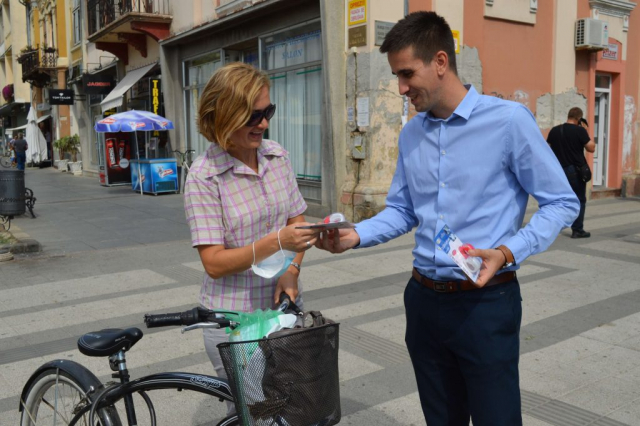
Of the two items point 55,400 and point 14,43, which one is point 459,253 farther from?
point 14,43

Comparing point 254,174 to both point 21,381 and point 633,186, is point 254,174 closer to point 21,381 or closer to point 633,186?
point 21,381

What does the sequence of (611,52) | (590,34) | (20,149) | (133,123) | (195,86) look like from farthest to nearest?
(20,149) < (195,86) < (133,123) < (611,52) < (590,34)

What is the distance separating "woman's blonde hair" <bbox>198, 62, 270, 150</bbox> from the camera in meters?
2.43

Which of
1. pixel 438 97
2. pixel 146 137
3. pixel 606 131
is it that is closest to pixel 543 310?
pixel 438 97

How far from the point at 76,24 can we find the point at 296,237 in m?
28.8

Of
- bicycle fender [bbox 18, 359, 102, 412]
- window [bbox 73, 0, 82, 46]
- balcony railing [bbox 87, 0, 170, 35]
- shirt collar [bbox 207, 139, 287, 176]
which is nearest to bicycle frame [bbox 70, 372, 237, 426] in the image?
bicycle fender [bbox 18, 359, 102, 412]

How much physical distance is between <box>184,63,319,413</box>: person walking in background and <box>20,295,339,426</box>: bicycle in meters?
0.17

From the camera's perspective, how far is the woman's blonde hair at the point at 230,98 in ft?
7.97

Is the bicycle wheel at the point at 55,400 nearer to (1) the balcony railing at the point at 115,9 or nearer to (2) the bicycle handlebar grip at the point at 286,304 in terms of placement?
(2) the bicycle handlebar grip at the point at 286,304

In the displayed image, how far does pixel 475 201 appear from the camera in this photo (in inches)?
91.4

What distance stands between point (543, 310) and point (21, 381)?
173 inches

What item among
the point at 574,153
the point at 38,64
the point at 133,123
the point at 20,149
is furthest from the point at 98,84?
the point at 574,153

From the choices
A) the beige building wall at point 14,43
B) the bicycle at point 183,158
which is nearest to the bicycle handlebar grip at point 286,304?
the bicycle at point 183,158

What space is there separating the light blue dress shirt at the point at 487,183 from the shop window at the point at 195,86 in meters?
14.8
